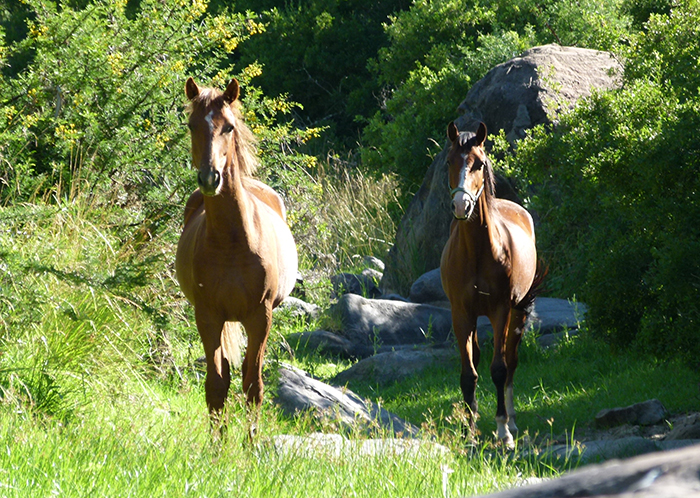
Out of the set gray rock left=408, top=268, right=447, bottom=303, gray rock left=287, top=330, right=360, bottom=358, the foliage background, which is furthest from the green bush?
gray rock left=287, top=330, right=360, bottom=358

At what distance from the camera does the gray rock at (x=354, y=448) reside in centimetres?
399

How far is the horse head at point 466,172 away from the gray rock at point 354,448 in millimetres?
1990

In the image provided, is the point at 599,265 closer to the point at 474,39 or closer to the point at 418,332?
the point at 418,332

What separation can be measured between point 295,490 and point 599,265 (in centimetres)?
394

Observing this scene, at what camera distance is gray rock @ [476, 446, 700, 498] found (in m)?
0.79

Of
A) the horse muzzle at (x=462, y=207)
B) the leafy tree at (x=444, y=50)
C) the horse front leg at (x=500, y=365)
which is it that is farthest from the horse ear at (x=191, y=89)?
the leafy tree at (x=444, y=50)

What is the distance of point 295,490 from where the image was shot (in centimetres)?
341

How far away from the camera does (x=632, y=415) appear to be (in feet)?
21.1

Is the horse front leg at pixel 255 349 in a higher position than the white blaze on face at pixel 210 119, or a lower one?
lower

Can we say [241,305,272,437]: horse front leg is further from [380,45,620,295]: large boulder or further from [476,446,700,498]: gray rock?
[380,45,620,295]: large boulder

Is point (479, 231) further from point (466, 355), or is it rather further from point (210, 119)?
point (210, 119)

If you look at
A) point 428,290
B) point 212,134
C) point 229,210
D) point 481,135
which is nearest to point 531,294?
point 481,135

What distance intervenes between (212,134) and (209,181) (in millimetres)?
330

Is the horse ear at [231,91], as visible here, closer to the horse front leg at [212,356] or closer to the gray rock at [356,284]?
the horse front leg at [212,356]
